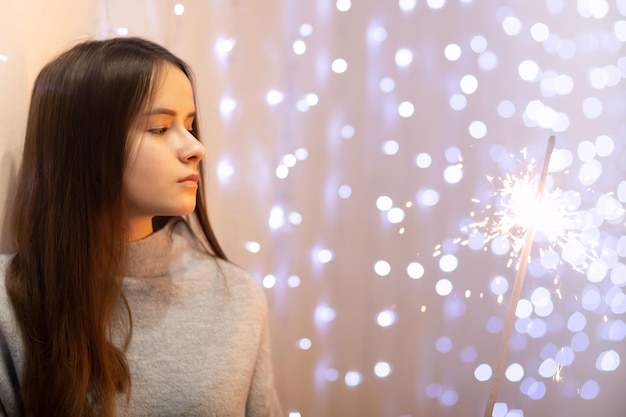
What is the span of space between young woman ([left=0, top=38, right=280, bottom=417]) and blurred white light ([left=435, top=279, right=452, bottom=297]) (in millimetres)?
654

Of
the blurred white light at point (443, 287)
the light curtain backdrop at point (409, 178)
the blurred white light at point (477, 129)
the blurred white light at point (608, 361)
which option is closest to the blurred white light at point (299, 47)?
the light curtain backdrop at point (409, 178)

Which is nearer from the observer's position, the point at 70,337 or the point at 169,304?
the point at 70,337

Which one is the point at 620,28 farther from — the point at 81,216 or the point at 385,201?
the point at 81,216

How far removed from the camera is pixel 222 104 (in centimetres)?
161

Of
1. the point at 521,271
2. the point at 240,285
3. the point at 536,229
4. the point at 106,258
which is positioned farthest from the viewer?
the point at 536,229

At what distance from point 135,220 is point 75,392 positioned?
29 centimetres

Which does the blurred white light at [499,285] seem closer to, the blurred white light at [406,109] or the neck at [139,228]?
the blurred white light at [406,109]

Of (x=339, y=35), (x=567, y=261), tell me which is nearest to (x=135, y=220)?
(x=339, y=35)

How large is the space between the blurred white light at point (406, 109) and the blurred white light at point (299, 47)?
0.27m

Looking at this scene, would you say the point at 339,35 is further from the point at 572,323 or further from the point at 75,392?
the point at 75,392

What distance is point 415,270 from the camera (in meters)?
1.64

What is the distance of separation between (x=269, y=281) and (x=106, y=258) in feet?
2.07

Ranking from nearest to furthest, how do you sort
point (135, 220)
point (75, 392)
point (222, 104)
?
1. point (75, 392)
2. point (135, 220)
3. point (222, 104)

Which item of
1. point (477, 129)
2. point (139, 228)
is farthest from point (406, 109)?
point (139, 228)
